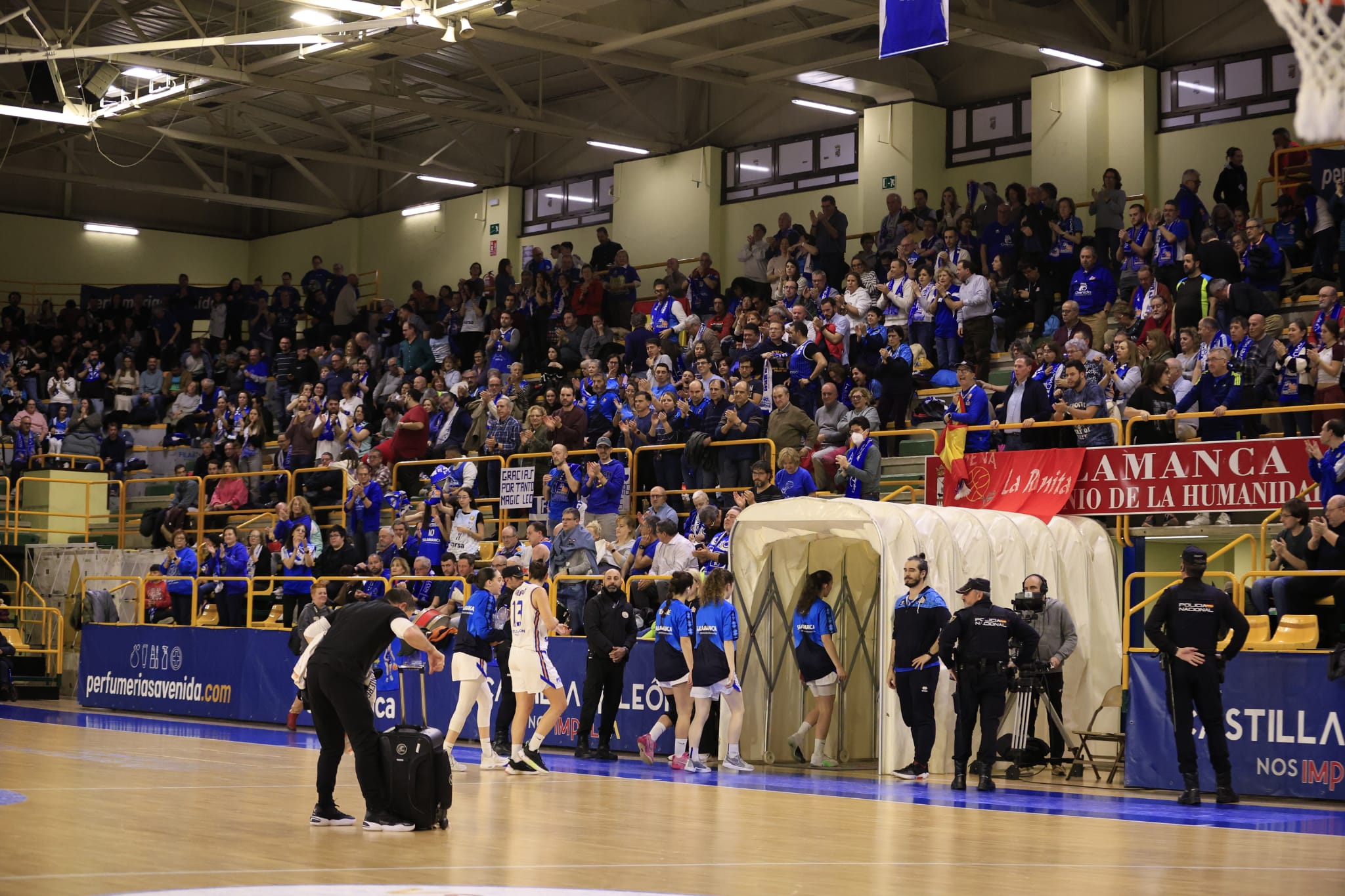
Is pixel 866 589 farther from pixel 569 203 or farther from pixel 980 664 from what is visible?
pixel 569 203

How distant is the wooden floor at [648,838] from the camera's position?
344 inches

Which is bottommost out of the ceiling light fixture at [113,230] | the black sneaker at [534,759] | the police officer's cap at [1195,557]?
the black sneaker at [534,759]

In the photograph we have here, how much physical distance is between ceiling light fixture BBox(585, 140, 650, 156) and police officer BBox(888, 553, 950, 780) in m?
18.7

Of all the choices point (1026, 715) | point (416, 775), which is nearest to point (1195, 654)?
point (1026, 715)

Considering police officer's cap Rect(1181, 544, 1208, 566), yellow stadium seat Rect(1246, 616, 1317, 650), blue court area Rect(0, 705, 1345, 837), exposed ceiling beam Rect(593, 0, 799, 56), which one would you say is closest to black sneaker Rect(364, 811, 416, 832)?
blue court area Rect(0, 705, 1345, 837)

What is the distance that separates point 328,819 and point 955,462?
962 centimetres

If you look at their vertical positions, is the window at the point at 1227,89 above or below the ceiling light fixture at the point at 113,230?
below

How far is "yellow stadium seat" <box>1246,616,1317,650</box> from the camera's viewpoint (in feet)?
47.5

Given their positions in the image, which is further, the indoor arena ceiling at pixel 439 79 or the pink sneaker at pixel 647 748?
the indoor arena ceiling at pixel 439 79

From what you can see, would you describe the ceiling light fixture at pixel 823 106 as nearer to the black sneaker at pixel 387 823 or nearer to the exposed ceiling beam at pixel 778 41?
the exposed ceiling beam at pixel 778 41

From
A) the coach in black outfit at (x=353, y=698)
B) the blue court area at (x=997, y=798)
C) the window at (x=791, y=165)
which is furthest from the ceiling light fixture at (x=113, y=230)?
the coach in black outfit at (x=353, y=698)

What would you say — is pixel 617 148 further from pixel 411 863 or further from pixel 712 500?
pixel 411 863

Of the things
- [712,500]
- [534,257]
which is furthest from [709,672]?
[534,257]

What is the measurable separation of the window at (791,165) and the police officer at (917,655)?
16552 millimetres
